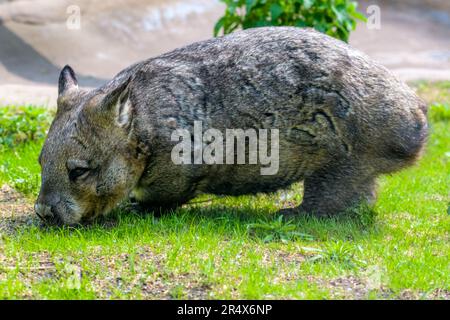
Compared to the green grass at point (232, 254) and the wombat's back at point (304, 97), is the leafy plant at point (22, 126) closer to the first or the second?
the green grass at point (232, 254)

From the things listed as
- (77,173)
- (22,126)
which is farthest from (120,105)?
(22,126)

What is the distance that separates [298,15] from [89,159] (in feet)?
12.5

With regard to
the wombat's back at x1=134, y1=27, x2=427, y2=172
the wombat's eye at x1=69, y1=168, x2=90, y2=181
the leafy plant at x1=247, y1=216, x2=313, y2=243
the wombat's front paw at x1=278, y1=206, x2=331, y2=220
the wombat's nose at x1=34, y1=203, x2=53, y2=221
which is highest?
the wombat's back at x1=134, y1=27, x2=427, y2=172

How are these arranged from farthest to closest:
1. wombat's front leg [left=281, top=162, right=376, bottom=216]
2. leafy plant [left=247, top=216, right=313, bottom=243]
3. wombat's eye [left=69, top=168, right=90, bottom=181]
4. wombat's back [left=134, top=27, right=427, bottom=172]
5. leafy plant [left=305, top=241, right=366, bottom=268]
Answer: wombat's front leg [left=281, top=162, right=376, bottom=216], wombat's back [left=134, top=27, right=427, bottom=172], wombat's eye [left=69, top=168, right=90, bottom=181], leafy plant [left=247, top=216, right=313, bottom=243], leafy plant [left=305, top=241, right=366, bottom=268]

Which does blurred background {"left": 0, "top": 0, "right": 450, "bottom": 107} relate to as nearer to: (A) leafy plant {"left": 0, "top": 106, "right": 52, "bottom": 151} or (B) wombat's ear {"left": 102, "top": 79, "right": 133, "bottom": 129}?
(A) leafy plant {"left": 0, "top": 106, "right": 52, "bottom": 151}

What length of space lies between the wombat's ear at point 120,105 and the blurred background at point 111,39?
4.12 m

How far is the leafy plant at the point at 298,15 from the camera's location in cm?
819

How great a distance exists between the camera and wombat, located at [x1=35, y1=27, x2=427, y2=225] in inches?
218

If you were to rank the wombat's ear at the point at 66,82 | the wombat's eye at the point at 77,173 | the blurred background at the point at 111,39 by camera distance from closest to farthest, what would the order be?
1. the wombat's eye at the point at 77,173
2. the wombat's ear at the point at 66,82
3. the blurred background at the point at 111,39

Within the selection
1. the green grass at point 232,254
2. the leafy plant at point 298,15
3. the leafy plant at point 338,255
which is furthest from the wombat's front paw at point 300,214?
the leafy plant at point 298,15

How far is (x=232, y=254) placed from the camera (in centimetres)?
484

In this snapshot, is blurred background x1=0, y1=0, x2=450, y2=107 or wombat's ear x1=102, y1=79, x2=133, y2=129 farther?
blurred background x1=0, y1=0, x2=450, y2=107

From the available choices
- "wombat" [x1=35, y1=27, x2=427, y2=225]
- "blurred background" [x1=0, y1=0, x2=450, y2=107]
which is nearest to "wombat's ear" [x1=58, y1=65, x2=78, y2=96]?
"wombat" [x1=35, y1=27, x2=427, y2=225]
